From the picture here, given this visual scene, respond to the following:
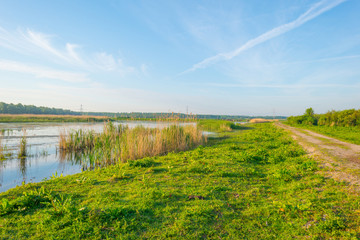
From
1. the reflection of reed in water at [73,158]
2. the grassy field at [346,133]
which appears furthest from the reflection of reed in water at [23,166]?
the grassy field at [346,133]

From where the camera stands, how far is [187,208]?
397 cm

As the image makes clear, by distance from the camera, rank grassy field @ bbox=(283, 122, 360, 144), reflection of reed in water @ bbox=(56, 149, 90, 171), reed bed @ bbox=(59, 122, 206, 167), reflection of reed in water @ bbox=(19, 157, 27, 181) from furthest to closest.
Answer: grassy field @ bbox=(283, 122, 360, 144) → reflection of reed in water @ bbox=(56, 149, 90, 171) → reed bed @ bbox=(59, 122, 206, 167) → reflection of reed in water @ bbox=(19, 157, 27, 181)

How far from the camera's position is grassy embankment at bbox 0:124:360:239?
10.5 ft

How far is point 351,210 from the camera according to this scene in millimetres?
3699

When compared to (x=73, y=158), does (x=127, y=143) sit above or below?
above

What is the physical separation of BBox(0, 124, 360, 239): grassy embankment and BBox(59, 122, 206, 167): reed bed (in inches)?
136

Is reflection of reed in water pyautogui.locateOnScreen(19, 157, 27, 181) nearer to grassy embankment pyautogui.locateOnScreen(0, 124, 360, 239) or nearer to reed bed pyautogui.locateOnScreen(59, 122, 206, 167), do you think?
reed bed pyautogui.locateOnScreen(59, 122, 206, 167)

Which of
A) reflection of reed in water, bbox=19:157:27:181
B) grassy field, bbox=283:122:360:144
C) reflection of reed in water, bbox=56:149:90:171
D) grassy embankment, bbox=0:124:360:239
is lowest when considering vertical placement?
reflection of reed in water, bbox=56:149:90:171

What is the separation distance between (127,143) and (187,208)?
6.55 meters

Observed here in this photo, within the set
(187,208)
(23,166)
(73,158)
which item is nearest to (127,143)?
(73,158)

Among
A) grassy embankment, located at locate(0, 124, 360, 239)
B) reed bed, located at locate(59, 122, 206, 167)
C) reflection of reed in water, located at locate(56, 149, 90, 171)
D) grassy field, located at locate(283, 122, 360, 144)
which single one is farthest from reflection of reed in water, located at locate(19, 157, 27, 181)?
grassy field, located at locate(283, 122, 360, 144)

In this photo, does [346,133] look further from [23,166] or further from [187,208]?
[23,166]

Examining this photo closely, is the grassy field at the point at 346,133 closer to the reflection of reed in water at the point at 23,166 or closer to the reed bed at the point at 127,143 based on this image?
the reed bed at the point at 127,143

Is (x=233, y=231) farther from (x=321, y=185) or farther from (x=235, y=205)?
(x=321, y=185)
